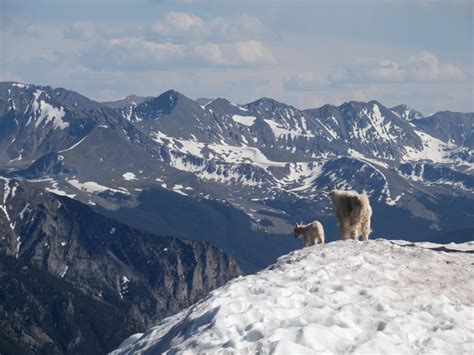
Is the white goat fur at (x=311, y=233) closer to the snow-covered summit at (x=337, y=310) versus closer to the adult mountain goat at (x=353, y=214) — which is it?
the adult mountain goat at (x=353, y=214)

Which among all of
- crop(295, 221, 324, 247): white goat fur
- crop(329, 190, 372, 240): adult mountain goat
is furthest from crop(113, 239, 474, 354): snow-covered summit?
crop(295, 221, 324, 247): white goat fur

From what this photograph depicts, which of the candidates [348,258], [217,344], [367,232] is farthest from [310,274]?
[367,232]

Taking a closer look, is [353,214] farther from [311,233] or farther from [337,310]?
[337,310]

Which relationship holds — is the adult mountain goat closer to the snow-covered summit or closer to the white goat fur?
the snow-covered summit

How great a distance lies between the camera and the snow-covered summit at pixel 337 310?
23.4 m

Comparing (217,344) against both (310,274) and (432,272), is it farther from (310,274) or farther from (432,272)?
(432,272)

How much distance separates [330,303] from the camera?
2703 centimetres

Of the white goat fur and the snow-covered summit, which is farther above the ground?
the snow-covered summit

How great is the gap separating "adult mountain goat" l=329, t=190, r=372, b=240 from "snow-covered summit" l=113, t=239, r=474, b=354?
8934 millimetres

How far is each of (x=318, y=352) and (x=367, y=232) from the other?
23.3 m

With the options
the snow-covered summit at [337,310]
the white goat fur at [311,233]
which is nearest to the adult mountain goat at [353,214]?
the snow-covered summit at [337,310]

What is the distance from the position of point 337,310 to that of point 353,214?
1924cm

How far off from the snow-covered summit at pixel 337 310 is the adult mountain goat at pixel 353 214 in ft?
29.3

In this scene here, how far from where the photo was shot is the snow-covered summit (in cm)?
2344
